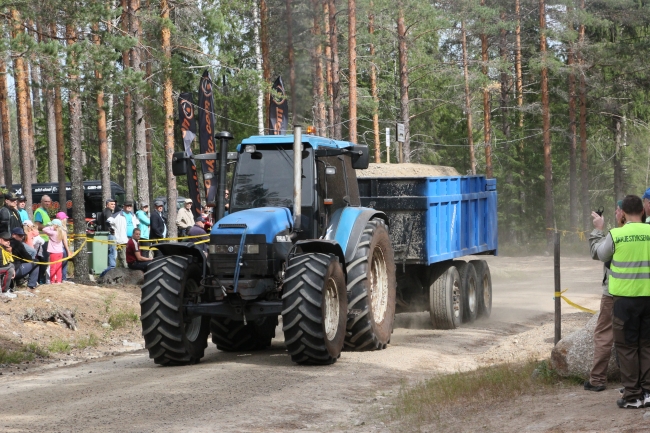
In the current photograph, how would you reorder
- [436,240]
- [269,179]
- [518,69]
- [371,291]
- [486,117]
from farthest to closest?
[518,69], [486,117], [436,240], [371,291], [269,179]

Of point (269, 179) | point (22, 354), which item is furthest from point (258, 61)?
point (269, 179)

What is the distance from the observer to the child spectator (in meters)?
17.8

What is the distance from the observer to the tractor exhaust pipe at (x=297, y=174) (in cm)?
1108

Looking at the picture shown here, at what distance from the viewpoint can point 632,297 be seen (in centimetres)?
807

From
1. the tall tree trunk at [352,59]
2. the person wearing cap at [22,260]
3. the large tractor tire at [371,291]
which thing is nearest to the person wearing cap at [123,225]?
the person wearing cap at [22,260]

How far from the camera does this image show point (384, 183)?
15.0 metres

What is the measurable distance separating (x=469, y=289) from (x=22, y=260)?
7900mm

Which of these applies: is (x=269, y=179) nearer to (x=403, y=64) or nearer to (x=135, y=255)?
(x=135, y=255)

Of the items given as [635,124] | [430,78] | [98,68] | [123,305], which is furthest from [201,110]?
[430,78]

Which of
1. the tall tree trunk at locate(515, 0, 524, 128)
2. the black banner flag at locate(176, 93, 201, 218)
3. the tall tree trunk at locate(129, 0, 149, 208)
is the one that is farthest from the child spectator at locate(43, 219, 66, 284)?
the tall tree trunk at locate(515, 0, 524, 128)

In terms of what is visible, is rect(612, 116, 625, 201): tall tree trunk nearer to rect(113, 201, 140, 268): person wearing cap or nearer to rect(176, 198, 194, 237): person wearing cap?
rect(176, 198, 194, 237): person wearing cap

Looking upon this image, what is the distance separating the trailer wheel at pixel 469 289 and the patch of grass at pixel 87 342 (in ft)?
20.2

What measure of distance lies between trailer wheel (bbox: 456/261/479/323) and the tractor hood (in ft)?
19.0

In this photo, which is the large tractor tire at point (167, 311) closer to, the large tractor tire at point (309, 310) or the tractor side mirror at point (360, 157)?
the large tractor tire at point (309, 310)
